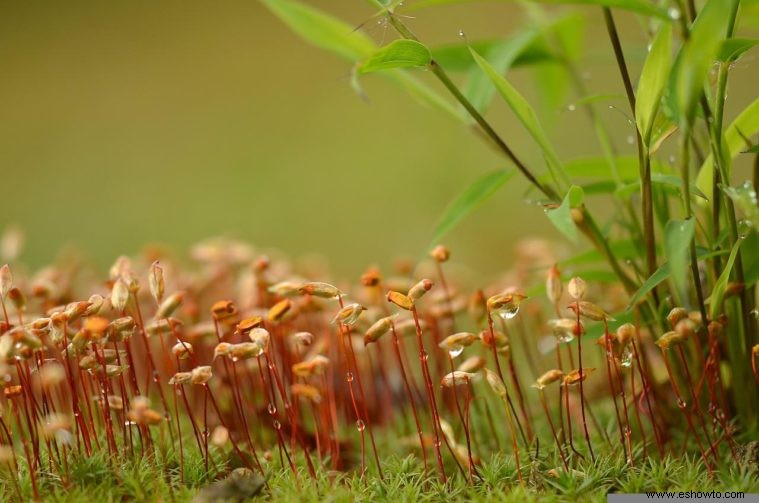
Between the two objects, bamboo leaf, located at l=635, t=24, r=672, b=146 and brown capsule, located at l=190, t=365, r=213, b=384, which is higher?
bamboo leaf, located at l=635, t=24, r=672, b=146

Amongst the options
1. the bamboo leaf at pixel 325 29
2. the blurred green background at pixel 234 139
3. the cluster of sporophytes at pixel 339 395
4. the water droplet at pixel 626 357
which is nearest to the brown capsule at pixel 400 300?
the cluster of sporophytes at pixel 339 395

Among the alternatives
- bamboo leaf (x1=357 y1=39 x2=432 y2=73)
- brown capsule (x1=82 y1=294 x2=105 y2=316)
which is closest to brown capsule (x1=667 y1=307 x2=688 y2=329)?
bamboo leaf (x1=357 y1=39 x2=432 y2=73)

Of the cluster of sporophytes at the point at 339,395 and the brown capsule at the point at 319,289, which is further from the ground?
the brown capsule at the point at 319,289

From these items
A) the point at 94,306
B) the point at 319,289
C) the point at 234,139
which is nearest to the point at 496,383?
the point at 319,289

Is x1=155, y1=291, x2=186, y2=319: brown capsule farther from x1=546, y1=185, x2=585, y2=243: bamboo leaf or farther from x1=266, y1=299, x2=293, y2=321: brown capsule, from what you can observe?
x1=546, y1=185, x2=585, y2=243: bamboo leaf

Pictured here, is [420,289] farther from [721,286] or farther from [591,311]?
[721,286]

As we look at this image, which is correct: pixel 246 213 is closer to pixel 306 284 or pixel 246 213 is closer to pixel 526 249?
pixel 526 249

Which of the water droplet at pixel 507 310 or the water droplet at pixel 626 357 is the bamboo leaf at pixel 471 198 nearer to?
the water droplet at pixel 507 310
